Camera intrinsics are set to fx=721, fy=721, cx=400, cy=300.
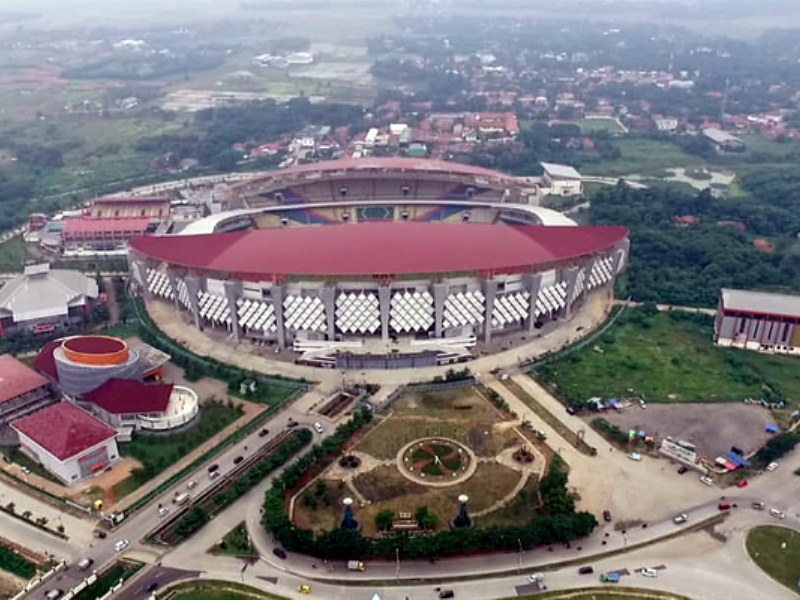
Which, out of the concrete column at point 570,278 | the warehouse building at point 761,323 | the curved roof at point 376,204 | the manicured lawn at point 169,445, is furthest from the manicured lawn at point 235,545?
the warehouse building at point 761,323

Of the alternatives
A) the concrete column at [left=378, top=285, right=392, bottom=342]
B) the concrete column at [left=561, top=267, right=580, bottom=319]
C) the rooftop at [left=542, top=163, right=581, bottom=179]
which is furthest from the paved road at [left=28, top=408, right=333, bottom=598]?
the rooftop at [left=542, top=163, right=581, bottom=179]

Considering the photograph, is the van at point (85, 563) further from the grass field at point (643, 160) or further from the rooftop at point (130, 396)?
the grass field at point (643, 160)

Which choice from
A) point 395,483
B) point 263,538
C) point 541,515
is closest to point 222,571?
point 263,538

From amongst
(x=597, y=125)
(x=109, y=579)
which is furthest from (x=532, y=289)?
(x=597, y=125)

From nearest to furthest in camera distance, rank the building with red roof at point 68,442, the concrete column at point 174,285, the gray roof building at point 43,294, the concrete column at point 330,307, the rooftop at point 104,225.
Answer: the building with red roof at point 68,442, the concrete column at point 330,307, the gray roof building at point 43,294, the concrete column at point 174,285, the rooftop at point 104,225

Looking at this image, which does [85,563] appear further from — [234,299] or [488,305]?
[488,305]

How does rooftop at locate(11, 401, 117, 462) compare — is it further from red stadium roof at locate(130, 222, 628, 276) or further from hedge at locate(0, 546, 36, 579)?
red stadium roof at locate(130, 222, 628, 276)
